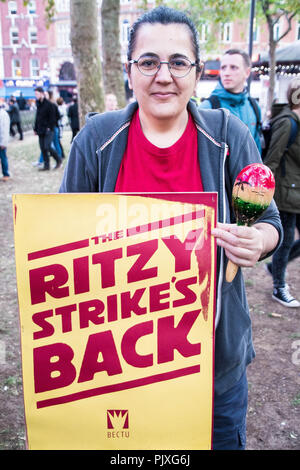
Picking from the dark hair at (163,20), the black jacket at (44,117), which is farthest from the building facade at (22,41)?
Answer: the dark hair at (163,20)

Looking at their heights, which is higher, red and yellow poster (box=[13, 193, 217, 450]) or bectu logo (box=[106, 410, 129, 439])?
red and yellow poster (box=[13, 193, 217, 450])

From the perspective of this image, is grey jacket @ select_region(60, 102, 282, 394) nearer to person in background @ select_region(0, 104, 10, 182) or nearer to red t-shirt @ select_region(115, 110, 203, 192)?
red t-shirt @ select_region(115, 110, 203, 192)

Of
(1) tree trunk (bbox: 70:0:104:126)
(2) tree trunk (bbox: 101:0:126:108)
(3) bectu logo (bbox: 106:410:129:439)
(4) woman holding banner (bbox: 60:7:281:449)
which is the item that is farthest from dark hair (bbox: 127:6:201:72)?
(2) tree trunk (bbox: 101:0:126:108)

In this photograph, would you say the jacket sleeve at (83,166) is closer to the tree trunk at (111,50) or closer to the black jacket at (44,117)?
the tree trunk at (111,50)

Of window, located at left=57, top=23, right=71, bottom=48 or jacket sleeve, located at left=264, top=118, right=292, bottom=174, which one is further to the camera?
window, located at left=57, top=23, right=71, bottom=48

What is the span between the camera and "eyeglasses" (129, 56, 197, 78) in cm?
129

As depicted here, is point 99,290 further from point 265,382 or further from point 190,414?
point 265,382

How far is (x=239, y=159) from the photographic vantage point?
1.37m

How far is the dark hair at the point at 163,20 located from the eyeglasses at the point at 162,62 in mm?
75

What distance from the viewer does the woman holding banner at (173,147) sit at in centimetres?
129

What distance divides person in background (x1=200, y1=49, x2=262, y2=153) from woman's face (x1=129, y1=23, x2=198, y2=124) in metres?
2.64

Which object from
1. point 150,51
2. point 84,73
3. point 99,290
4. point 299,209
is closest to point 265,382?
point 299,209

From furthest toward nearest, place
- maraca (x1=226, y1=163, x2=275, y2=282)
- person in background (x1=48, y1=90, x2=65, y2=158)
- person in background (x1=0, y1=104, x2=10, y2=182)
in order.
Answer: person in background (x1=48, y1=90, x2=65, y2=158) → person in background (x1=0, y1=104, x2=10, y2=182) → maraca (x1=226, y1=163, x2=275, y2=282)
